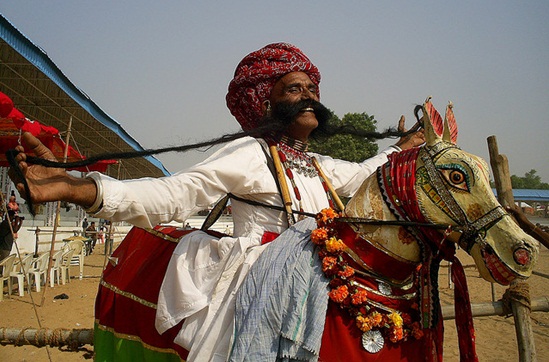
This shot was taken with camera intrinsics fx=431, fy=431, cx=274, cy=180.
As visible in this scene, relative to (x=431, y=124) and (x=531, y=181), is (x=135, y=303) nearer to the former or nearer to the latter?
(x=431, y=124)

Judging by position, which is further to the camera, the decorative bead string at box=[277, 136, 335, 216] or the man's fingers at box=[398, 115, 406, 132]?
the man's fingers at box=[398, 115, 406, 132]

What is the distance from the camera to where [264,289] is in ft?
6.31

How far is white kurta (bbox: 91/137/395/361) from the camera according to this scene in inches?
76.8

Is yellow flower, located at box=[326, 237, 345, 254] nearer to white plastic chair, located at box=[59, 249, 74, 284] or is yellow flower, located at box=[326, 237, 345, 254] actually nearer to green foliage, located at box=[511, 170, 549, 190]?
white plastic chair, located at box=[59, 249, 74, 284]

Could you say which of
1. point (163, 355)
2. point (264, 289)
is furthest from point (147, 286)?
point (264, 289)

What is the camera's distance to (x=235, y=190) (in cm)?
238

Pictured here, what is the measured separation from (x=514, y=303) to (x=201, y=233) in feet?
6.38

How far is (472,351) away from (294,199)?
115 centimetres

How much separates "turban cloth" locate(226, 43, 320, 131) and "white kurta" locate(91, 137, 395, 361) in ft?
1.59

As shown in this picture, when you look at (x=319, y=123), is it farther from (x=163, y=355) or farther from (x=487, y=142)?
(x=163, y=355)

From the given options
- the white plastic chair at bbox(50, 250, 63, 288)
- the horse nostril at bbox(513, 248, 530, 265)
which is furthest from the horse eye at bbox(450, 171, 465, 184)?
the white plastic chair at bbox(50, 250, 63, 288)

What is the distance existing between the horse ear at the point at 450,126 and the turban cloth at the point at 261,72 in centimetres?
120

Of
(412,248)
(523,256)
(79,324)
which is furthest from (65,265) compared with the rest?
(523,256)

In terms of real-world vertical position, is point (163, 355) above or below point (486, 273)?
below
